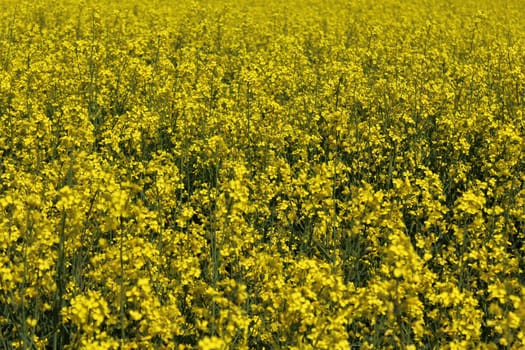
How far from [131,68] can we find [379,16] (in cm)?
847

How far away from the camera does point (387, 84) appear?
775 centimetres

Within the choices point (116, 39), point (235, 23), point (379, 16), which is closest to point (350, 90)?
point (116, 39)

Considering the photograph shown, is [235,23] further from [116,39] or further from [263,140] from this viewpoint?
[263,140]

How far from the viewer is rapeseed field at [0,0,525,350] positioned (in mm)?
3510

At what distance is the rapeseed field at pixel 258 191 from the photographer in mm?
3510

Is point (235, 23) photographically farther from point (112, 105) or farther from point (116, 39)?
point (112, 105)

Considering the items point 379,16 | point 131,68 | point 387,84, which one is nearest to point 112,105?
point 131,68

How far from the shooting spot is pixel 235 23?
44.5 ft

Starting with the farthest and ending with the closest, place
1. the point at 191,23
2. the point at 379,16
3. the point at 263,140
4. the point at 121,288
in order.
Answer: the point at 379,16 < the point at 191,23 < the point at 263,140 < the point at 121,288

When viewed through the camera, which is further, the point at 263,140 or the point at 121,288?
the point at 263,140

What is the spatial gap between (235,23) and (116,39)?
146 inches

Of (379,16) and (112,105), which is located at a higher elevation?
(379,16)

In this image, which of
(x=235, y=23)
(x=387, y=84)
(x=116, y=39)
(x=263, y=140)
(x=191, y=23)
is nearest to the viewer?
(x=263, y=140)

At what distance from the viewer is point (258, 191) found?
5316 millimetres
